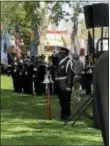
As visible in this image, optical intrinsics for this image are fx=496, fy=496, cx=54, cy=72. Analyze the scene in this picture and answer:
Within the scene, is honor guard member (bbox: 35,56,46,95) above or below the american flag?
below

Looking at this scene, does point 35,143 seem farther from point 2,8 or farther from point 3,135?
point 2,8

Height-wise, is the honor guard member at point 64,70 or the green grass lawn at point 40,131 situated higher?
the honor guard member at point 64,70

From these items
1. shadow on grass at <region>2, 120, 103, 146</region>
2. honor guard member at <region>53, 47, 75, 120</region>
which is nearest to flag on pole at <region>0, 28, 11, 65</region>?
honor guard member at <region>53, 47, 75, 120</region>

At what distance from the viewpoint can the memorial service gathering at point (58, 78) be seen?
13.4 feet

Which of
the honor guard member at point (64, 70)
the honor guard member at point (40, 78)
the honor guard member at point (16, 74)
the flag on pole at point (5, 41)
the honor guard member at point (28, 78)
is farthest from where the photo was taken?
the honor guard member at point (16, 74)

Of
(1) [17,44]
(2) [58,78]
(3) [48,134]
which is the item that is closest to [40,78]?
(1) [17,44]

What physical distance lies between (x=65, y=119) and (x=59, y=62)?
5.03 ft

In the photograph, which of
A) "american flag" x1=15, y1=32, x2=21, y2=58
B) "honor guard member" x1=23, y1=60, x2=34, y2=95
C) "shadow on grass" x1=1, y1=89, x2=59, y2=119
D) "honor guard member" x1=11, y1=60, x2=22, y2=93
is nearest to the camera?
"shadow on grass" x1=1, y1=89, x2=59, y2=119

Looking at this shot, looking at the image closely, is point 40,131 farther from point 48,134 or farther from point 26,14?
point 26,14

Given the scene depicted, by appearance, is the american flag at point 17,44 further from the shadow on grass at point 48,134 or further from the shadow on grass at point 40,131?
the shadow on grass at point 48,134

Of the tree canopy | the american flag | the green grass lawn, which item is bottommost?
the green grass lawn

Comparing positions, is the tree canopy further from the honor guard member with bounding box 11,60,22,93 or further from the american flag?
the honor guard member with bounding box 11,60,22,93

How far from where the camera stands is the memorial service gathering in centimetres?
409

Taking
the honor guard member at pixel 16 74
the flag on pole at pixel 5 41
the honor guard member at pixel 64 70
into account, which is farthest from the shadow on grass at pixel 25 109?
the honor guard member at pixel 16 74
